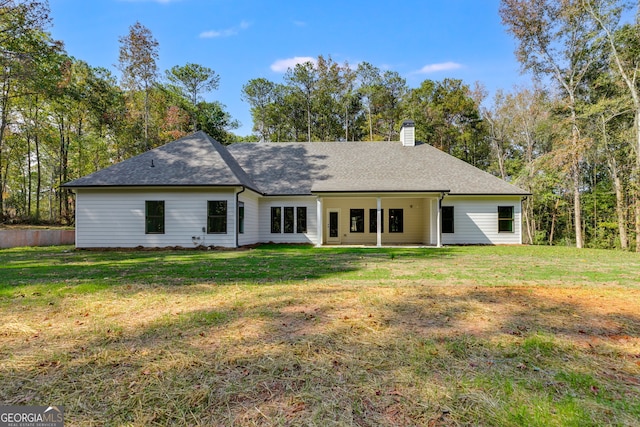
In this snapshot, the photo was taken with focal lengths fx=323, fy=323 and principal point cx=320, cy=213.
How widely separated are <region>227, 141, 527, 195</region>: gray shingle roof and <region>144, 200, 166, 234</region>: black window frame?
16.4 feet

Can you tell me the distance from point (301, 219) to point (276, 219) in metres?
1.32

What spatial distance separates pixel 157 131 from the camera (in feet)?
92.0

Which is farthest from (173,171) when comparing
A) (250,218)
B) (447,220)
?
(447,220)

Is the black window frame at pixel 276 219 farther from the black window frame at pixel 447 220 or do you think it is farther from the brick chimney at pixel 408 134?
the brick chimney at pixel 408 134

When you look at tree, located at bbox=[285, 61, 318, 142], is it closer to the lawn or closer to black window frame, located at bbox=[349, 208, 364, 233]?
black window frame, located at bbox=[349, 208, 364, 233]

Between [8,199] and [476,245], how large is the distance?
41881 millimetres

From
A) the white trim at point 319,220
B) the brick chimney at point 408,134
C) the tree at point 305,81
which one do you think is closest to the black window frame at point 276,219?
the white trim at point 319,220

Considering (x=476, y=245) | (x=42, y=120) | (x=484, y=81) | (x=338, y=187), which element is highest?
(x=484, y=81)

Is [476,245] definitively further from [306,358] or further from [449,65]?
[449,65]

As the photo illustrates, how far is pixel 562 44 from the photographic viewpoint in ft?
57.6

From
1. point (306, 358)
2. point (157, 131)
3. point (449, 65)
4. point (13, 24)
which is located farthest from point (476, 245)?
point (157, 131)

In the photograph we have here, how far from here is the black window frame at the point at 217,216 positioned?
44.8 feet

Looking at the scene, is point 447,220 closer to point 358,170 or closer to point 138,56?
point 358,170

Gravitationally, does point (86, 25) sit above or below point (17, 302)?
above
